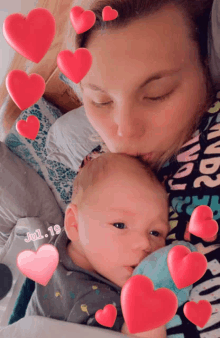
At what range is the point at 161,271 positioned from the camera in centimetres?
31

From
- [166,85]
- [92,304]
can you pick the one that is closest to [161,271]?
[92,304]

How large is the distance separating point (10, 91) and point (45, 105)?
114mm

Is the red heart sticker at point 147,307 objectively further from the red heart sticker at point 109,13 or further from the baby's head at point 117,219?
the red heart sticker at point 109,13

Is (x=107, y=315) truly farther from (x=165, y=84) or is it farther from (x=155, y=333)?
(x=165, y=84)

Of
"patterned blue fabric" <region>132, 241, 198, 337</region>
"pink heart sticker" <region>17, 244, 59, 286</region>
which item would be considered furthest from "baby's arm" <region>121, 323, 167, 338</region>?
"pink heart sticker" <region>17, 244, 59, 286</region>

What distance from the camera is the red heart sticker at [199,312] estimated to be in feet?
0.96

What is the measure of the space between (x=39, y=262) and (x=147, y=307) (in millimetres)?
154

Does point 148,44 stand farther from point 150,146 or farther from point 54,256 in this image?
point 54,256

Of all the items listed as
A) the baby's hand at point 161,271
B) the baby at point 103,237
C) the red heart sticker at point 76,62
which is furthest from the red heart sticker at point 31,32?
the baby's hand at point 161,271

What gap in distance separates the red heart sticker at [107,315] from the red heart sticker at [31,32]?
294 millimetres

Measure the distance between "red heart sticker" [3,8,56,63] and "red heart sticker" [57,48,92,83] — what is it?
0.07ft

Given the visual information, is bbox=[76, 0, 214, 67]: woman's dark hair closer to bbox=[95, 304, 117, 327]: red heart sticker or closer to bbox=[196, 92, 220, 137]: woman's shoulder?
bbox=[196, 92, 220, 137]: woman's shoulder

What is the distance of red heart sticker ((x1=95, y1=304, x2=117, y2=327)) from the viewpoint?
333 millimetres

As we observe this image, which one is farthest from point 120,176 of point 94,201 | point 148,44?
point 148,44
